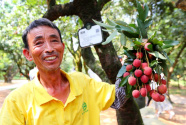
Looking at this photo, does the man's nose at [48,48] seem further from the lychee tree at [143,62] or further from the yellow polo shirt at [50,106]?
the lychee tree at [143,62]

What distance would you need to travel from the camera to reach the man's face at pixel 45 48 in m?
1.20

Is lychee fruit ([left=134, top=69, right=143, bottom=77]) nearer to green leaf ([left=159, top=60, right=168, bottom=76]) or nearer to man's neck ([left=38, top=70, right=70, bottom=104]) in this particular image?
green leaf ([left=159, top=60, right=168, bottom=76])

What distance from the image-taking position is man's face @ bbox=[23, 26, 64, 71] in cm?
120

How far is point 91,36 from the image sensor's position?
1975 millimetres

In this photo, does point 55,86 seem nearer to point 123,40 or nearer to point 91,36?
point 123,40

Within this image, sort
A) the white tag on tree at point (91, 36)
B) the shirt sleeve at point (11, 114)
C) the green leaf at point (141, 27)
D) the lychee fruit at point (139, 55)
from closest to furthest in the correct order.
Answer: the shirt sleeve at point (11, 114) → the lychee fruit at point (139, 55) → the green leaf at point (141, 27) → the white tag on tree at point (91, 36)

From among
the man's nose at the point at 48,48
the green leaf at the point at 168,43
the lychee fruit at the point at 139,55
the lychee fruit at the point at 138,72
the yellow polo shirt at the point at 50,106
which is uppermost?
the man's nose at the point at 48,48

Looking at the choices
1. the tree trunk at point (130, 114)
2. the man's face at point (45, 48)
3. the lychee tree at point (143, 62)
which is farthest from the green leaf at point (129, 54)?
the tree trunk at point (130, 114)

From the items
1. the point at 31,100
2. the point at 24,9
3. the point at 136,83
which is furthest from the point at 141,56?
the point at 24,9

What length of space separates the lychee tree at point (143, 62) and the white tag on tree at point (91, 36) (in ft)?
1.63

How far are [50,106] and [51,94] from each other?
128 mm

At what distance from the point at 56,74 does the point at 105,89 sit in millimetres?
438

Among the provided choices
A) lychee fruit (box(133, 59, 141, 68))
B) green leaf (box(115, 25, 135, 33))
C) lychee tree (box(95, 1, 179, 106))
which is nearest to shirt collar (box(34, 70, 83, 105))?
lychee tree (box(95, 1, 179, 106))

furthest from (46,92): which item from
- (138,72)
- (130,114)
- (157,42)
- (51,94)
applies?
(130,114)
